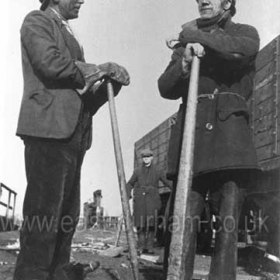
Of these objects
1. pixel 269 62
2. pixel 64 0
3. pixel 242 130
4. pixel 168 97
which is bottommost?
pixel 242 130

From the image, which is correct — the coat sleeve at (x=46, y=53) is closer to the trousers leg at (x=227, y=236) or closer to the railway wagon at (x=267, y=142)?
the trousers leg at (x=227, y=236)

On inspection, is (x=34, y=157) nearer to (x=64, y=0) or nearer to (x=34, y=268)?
(x=34, y=268)

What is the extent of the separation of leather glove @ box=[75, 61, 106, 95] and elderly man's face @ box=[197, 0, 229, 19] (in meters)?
0.74

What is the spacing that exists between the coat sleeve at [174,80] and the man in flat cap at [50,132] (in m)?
0.25

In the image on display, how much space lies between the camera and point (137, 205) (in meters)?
8.10

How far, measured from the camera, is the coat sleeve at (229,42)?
283 centimetres

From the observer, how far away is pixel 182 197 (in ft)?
8.54

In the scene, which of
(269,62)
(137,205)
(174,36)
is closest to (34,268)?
(174,36)

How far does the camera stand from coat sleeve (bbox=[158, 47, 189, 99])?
9.92ft

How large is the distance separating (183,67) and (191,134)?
52 cm

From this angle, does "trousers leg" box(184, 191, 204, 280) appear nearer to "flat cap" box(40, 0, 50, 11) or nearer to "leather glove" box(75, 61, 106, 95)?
"leather glove" box(75, 61, 106, 95)

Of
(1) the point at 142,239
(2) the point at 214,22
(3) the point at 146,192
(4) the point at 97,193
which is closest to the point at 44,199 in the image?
(2) the point at 214,22

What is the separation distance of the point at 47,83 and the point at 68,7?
596 mm

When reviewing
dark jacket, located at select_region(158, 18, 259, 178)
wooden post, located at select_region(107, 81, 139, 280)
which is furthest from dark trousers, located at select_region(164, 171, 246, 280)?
wooden post, located at select_region(107, 81, 139, 280)
